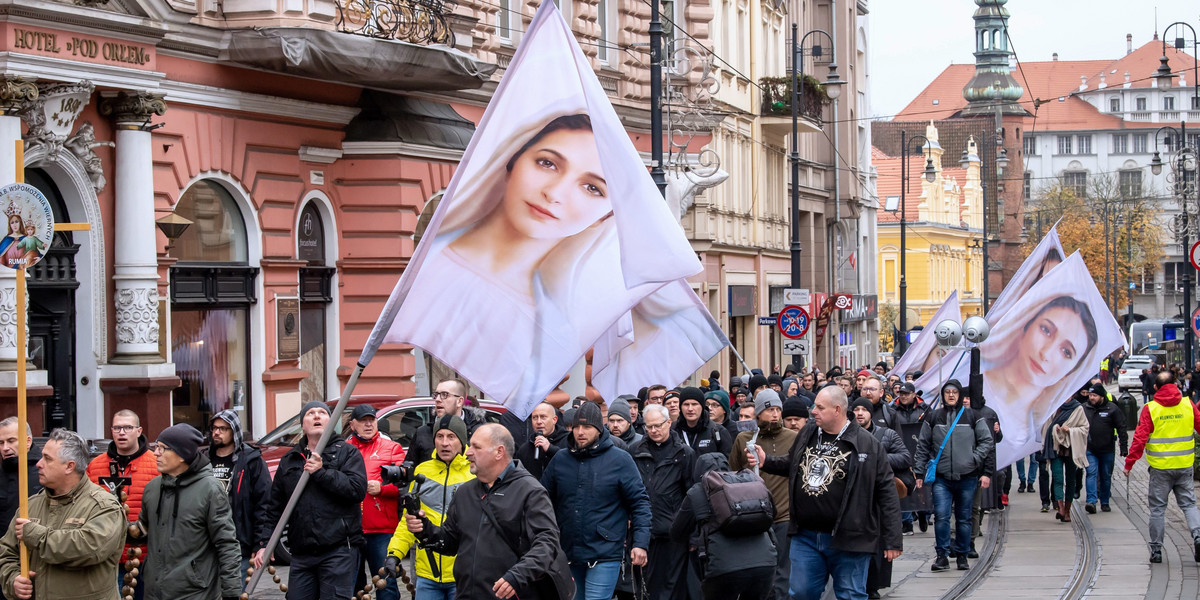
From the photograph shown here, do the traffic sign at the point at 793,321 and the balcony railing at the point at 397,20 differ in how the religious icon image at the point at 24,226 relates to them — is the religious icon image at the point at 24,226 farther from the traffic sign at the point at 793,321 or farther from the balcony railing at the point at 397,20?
the traffic sign at the point at 793,321

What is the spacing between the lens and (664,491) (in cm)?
1162

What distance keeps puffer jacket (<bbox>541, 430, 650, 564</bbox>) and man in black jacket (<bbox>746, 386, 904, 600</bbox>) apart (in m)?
0.84

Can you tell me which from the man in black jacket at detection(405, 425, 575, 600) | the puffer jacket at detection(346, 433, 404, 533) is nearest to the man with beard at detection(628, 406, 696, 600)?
the puffer jacket at detection(346, 433, 404, 533)

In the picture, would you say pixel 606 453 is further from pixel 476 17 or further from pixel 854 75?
pixel 854 75

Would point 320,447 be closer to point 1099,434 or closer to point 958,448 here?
point 958,448

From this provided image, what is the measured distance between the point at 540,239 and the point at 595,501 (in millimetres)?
1822

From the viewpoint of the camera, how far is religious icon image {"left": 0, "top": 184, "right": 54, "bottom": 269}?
9.16 m

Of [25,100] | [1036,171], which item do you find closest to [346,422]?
[25,100]

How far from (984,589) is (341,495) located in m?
6.53

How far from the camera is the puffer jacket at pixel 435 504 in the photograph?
9609 millimetres

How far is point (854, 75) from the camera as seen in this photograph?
61.2 meters

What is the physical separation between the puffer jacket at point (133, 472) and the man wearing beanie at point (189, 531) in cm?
175

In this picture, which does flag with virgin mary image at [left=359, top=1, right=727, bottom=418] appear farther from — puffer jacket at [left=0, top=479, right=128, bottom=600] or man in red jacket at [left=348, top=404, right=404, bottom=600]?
puffer jacket at [left=0, top=479, right=128, bottom=600]

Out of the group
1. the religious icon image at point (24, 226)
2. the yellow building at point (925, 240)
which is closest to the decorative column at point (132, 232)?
the religious icon image at point (24, 226)
